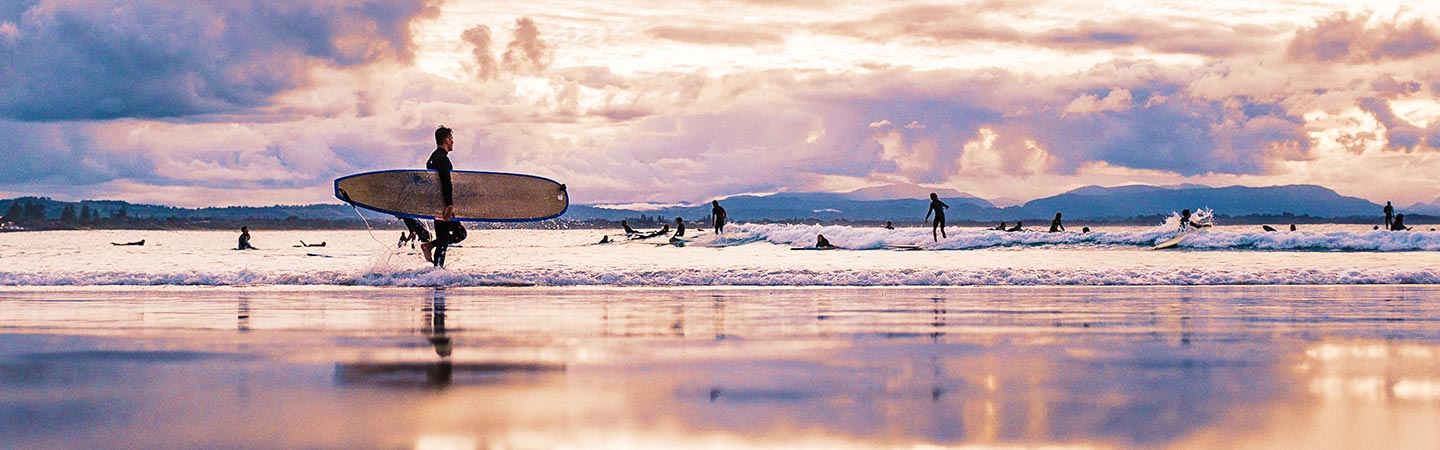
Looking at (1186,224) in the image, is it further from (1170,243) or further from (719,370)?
(719,370)

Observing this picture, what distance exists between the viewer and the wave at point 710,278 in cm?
1455

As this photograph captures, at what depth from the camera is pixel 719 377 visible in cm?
541

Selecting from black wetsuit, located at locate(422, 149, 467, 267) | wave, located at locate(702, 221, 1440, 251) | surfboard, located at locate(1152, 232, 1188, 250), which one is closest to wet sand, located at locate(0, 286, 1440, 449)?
black wetsuit, located at locate(422, 149, 467, 267)

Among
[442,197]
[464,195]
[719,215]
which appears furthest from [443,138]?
[719,215]

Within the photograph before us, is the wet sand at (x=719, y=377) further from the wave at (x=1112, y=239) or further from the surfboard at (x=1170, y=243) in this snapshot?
the wave at (x=1112, y=239)

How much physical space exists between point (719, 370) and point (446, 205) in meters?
10.4

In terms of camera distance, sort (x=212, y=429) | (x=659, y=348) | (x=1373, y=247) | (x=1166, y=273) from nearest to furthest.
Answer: (x=212, y=429), (x=659, y=348), (x=1166, y=273), (x=1373, y=247)

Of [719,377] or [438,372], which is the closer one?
[719,377]

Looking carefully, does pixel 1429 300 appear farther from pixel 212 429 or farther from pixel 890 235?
pixel 890 235

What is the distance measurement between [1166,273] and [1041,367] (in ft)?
36.9

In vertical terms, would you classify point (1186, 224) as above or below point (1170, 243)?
above

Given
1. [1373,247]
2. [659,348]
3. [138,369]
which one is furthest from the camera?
[1373,247]

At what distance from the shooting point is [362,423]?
410 centimetres

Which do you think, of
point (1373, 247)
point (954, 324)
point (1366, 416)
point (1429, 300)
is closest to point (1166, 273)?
point (1429, 300)
